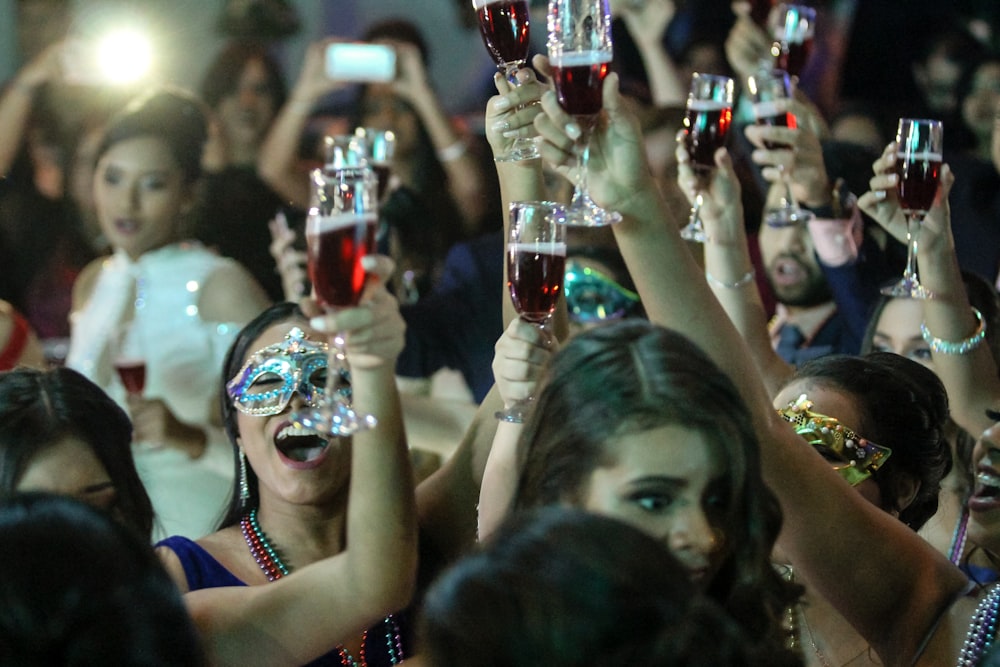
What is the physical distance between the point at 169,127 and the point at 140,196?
11.8 inches

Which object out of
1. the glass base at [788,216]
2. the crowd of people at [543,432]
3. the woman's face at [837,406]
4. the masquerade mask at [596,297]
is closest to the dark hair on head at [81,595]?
the crowd of people at [543,432]

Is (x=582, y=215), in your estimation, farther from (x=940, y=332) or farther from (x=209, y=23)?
(x=209, y=23)

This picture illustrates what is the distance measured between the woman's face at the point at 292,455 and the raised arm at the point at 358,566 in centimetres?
40

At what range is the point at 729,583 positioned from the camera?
5.63 ft

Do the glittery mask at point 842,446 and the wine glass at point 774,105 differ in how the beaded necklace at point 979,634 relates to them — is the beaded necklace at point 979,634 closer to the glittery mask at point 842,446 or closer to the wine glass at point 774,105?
the glittery mask at point 842,446

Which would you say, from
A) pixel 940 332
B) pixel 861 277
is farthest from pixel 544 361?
pixel 861 277

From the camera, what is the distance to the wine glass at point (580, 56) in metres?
1.97

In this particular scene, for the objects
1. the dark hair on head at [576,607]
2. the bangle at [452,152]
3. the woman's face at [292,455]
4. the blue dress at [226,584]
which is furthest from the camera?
the bangle at [452,152]

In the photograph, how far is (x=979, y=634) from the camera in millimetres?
1921

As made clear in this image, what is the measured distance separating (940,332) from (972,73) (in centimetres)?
308

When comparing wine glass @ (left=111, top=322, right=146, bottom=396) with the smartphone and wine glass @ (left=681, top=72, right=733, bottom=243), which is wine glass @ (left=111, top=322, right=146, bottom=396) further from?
the smartphone

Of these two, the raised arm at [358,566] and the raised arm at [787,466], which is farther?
the raised arm at [787,466]

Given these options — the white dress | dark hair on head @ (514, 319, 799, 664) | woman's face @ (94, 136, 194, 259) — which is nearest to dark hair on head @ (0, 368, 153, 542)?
dark hair on head @ (514, 319, 799, 664)

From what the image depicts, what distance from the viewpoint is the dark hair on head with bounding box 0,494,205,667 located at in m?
1.28
